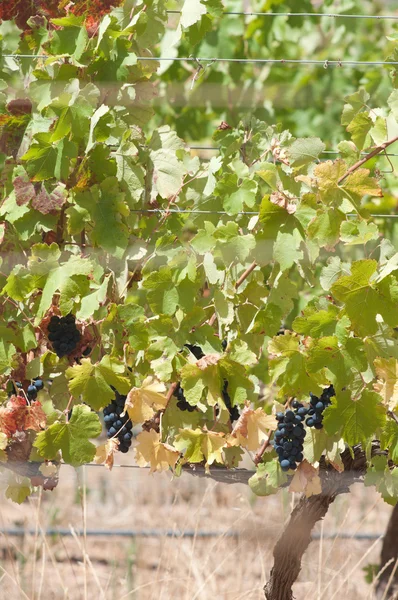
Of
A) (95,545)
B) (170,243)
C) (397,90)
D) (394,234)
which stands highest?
(397,90)

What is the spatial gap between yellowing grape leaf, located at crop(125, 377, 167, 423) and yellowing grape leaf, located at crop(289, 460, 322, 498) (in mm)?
317

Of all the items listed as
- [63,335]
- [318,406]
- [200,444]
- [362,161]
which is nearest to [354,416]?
[318,406]

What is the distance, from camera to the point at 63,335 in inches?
76.1

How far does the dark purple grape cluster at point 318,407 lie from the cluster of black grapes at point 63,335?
18.6 inches

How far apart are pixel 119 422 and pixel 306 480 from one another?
389 millimetres

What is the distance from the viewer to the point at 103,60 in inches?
75.0

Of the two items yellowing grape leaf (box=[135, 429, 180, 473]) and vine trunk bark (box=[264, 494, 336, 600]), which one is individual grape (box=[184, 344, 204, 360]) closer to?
yellowing grape leaf (box=[135, 429, 180, 473])

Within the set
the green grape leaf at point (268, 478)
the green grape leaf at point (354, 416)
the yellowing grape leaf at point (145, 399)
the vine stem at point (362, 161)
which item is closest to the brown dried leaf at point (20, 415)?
the yellowing grape leaf at point (145, 399)

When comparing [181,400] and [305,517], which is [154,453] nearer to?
[181,400]

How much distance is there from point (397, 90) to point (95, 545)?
8.90 feet

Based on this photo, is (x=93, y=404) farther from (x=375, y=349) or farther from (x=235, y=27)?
(x=235, y=27)

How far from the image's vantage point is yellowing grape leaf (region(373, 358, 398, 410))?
1786 mm

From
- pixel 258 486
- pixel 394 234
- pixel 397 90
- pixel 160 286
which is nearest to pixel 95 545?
pixel 394 234

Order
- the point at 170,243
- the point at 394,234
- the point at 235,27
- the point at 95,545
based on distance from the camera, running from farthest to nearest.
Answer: the point at 235,27
the point at 95,545
the point at 394,234
the point at 170,243
